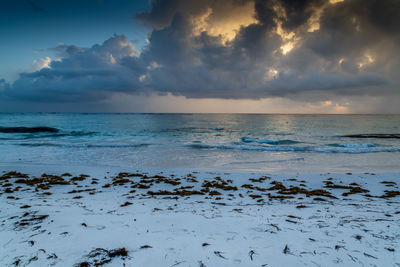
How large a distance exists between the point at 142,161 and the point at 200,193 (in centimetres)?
707

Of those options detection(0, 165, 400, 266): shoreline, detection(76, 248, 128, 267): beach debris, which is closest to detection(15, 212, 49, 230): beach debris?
detection(0, 165, 400, 266): shoreline

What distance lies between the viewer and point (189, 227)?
152 inches

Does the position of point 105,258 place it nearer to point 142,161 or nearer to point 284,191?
point 284,191

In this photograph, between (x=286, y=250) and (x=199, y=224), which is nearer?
(x=286, y=250)

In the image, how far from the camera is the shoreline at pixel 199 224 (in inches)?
116

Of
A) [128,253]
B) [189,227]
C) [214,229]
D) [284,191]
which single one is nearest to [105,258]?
[128,253]

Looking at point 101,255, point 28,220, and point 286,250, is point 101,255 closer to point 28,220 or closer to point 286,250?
point 28,220

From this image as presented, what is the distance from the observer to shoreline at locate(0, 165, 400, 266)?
116 inches

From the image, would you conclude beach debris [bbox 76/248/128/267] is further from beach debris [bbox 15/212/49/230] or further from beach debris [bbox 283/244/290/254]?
beach debris [bbox 283/244/290/254]

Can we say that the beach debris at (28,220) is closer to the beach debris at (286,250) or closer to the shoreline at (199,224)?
the shoreline at (199,224)

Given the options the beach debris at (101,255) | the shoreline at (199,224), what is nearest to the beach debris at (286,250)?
the shoreline at (199,224)

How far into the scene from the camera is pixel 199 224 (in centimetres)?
399

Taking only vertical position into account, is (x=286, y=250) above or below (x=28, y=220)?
above

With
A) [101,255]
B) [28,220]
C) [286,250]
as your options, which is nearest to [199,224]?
[286,250]
